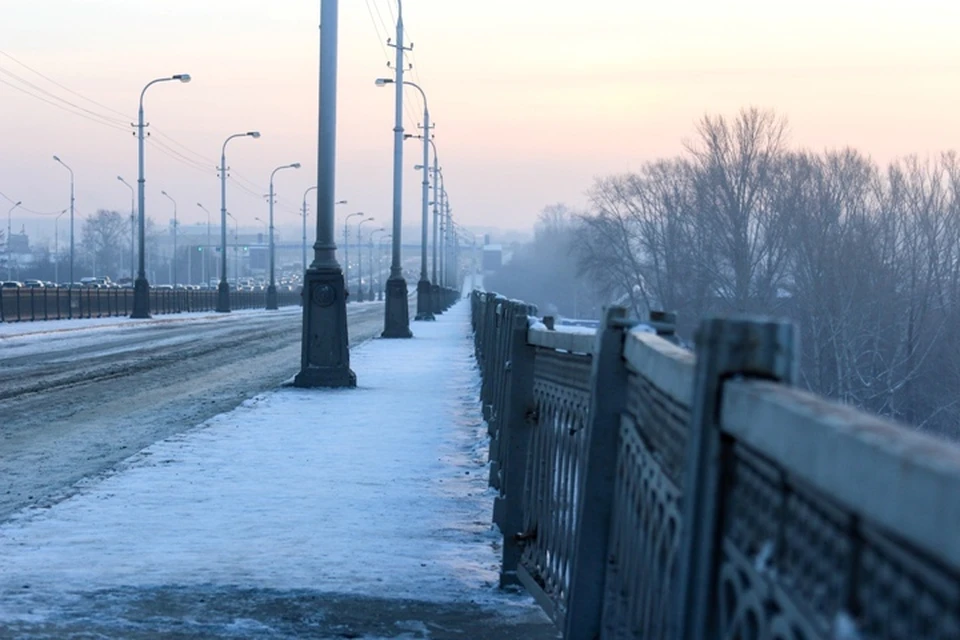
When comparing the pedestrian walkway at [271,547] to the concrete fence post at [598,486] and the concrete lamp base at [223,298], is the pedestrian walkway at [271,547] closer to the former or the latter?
the concrete fence post at [598,486]

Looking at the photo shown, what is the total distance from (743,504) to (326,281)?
660 inches

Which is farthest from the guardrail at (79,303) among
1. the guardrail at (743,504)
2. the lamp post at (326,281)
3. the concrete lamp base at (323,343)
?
the guardrail at (743,504)

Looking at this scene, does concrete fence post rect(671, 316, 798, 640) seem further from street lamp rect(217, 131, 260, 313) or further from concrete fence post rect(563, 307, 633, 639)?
street lamp rect(217, 131, 260, 313)

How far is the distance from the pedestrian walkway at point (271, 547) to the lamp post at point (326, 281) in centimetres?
568

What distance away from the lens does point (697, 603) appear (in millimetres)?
2551

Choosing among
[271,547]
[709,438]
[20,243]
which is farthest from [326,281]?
[20,243]

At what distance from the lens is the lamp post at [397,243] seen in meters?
36.6

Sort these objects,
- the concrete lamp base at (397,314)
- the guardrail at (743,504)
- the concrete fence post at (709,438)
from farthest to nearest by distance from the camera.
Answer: the concrete lamp base at (397,314) < the concrete fence post at (709,438) < the guardrail at (743,504)

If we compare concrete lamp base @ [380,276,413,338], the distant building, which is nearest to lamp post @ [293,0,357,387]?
concrete lamp base @ [380,276,413,338]

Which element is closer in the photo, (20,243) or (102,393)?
(102,393)

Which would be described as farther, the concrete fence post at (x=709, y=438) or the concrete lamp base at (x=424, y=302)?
the concrete lamp base at (x=424, y=302)

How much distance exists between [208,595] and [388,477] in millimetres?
3863

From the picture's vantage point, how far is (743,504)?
7.57ft

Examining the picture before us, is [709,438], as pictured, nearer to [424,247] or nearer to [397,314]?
[397,314]
